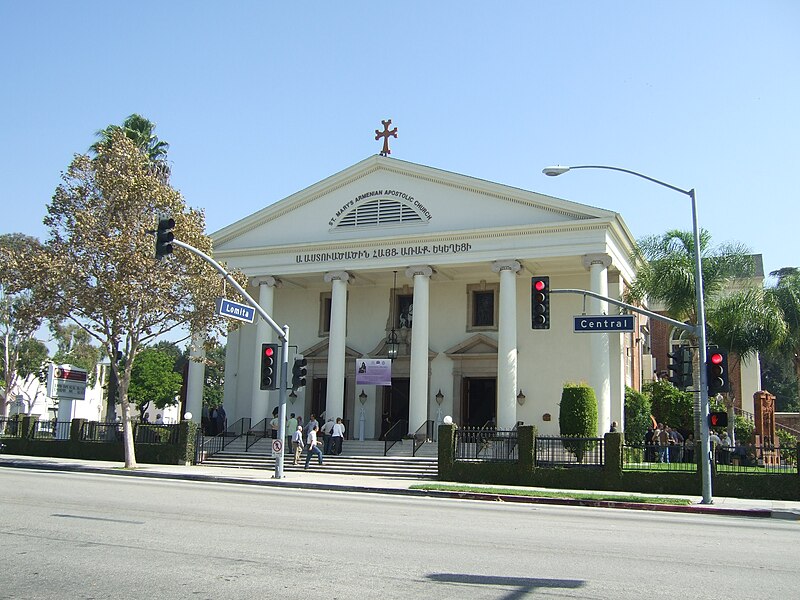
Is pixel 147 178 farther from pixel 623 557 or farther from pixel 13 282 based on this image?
pixel 623 557

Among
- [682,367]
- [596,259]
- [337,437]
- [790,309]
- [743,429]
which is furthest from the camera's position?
[790,309]

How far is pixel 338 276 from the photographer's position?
115ft

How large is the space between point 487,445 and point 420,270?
993cm

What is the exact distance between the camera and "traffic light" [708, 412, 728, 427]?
18.4m

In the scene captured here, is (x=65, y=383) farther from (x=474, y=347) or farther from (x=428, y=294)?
(x=474, y=347)

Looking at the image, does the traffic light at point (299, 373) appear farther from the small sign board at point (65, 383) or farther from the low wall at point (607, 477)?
the small sign board at point (65, 383)

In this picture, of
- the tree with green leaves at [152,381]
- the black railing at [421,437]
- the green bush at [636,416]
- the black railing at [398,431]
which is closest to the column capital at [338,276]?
the black railing at [398,431]

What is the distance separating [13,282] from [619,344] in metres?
23.1

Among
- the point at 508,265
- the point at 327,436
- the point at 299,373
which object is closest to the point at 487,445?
the point at 299,373

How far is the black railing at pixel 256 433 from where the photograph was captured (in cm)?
3304

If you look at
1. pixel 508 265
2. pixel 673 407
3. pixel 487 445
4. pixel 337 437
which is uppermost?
pixel 508 265

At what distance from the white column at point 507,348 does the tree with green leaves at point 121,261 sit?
1100 centimetres

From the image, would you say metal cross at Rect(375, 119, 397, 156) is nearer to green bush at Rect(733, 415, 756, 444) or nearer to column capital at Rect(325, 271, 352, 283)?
column capital at Rect(325, 271, 352, 283)

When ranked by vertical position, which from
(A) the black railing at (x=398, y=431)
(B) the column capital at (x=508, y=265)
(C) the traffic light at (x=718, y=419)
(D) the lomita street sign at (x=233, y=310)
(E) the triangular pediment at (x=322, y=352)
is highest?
(B) the column capital at (x=508, y=265)
